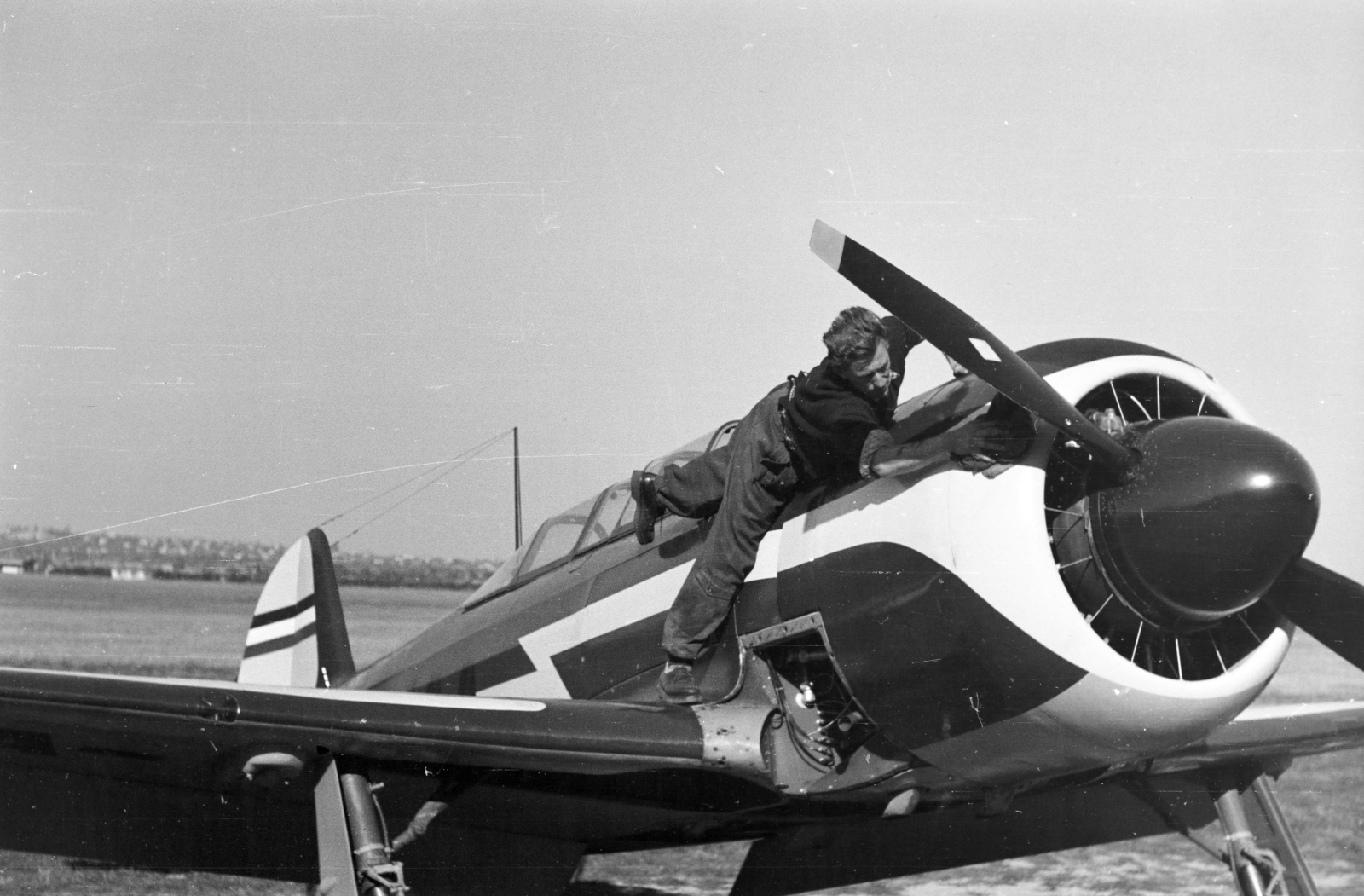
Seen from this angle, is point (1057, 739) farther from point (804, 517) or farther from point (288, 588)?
point (288, 588)

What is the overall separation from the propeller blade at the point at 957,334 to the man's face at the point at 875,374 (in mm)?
233

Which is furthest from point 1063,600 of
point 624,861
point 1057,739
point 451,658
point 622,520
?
point 624,861

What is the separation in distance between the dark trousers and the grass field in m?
2.58

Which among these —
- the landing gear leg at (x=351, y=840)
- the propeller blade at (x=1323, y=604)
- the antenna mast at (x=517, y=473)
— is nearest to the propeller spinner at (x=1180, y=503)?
the propeller blade at (x=1323, y=604)

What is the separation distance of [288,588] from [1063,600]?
5.28 metres

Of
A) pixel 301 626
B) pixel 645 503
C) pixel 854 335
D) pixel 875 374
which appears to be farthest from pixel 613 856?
pixel 854 335

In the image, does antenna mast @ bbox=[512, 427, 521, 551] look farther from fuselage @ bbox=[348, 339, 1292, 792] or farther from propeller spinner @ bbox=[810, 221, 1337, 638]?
propeller spinner @ bbox=[810, 221, 1337, 638]

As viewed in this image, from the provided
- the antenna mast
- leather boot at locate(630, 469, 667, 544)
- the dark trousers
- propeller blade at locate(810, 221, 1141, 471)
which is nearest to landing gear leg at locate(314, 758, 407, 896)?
the dark trousers

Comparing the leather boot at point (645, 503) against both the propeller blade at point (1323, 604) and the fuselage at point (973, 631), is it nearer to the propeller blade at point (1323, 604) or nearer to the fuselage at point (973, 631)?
the fuselage at point (973, 631)

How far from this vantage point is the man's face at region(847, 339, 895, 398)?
377cm

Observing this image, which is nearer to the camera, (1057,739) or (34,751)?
(1057,739)

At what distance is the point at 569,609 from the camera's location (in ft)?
16.5

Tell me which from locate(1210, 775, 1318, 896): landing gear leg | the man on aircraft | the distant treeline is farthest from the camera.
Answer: the distant treeline

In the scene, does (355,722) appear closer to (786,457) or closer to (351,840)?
(351,840)
